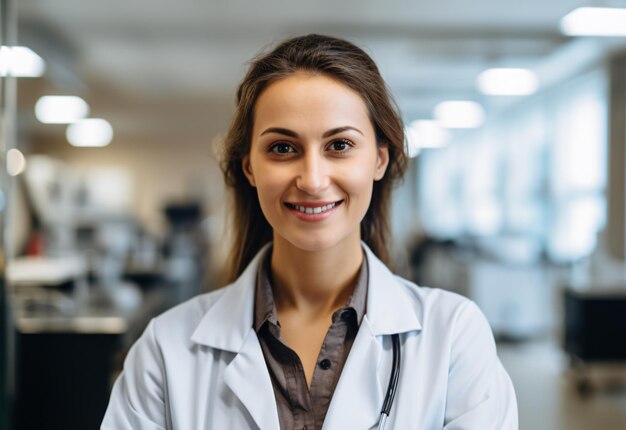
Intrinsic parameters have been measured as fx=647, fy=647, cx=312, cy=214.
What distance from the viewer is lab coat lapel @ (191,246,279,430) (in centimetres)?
113

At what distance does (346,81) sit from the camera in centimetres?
117

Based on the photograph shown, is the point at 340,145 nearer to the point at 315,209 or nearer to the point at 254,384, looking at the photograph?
the point at 315,209

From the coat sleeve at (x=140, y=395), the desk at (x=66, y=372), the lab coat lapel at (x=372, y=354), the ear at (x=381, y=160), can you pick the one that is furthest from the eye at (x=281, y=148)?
the desk at (x=66, y=372)

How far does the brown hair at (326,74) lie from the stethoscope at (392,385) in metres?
0.34

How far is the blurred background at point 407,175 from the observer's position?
3.21 m

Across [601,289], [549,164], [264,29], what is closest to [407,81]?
[549,164]

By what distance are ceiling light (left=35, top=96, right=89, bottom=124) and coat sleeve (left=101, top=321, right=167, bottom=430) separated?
7223mm

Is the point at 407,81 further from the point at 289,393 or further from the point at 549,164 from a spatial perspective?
the point at 289,393

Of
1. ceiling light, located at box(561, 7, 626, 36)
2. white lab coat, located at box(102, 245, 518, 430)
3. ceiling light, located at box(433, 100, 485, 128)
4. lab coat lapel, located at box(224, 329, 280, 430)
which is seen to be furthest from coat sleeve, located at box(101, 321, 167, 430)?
ceiling light, located at box(433, 100, 485, 128)

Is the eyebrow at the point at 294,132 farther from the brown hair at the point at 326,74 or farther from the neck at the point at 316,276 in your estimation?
the neck at the point at 316,276

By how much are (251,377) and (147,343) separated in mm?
222

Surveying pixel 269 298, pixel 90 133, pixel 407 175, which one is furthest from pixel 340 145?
pixel 90 133

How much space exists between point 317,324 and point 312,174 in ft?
1.08

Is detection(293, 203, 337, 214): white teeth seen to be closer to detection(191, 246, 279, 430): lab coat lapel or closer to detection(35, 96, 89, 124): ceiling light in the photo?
detection(191, 246, 279, 430): lab coat lapel
